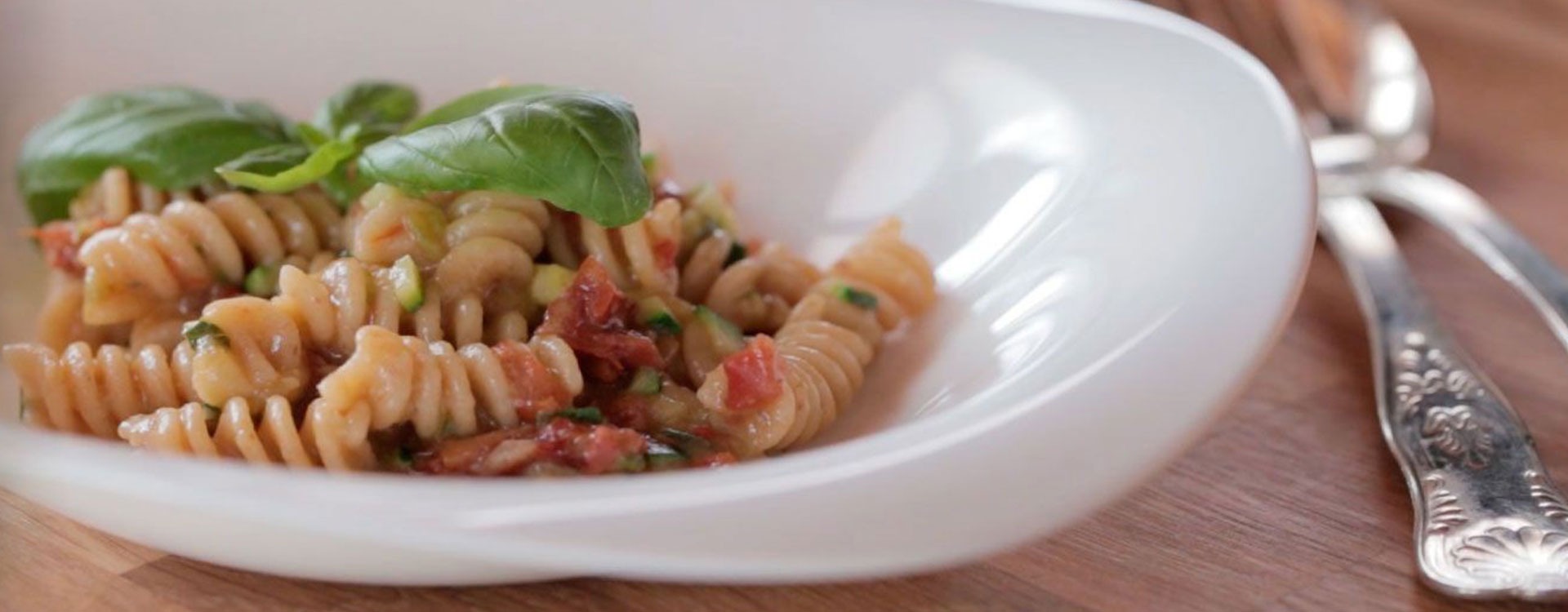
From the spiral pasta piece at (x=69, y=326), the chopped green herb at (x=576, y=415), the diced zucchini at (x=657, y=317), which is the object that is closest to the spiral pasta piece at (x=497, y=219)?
the diced zucchini at (x=657, y=317)

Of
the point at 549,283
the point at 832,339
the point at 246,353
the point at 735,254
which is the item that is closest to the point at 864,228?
the point at 735,254

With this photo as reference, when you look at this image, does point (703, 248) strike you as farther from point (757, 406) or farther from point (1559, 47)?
point (1559, 47)

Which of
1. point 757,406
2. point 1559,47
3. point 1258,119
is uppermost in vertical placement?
point 1258,119

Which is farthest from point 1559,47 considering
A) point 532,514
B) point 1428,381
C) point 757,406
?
point 532,514

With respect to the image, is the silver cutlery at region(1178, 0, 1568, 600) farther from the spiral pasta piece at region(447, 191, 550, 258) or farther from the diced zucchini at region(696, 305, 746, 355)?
the spiral pasta piece at region(447, 191, 550, 258)

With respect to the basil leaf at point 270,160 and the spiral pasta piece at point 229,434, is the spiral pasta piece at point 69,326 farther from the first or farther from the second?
the spiral pasta piece at point 229,434

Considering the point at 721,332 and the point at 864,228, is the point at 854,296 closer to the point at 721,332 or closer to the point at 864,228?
the point at 721,332
